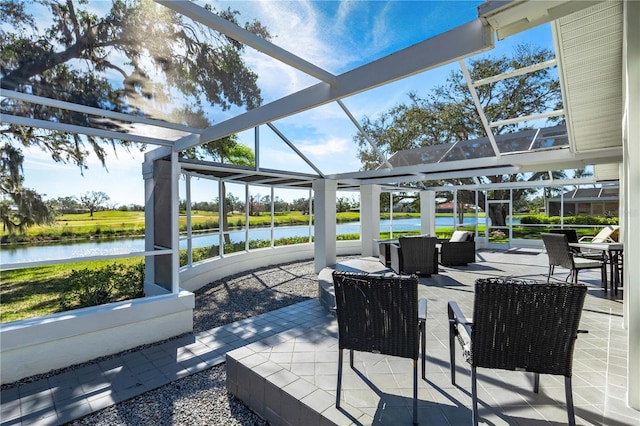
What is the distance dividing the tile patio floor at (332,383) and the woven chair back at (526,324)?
0.54m

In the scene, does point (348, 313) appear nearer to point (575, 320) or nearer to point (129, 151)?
point (575, 320)

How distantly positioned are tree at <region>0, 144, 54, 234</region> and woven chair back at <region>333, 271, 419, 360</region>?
22.0 feet

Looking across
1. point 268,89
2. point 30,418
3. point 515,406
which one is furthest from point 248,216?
point 515,406

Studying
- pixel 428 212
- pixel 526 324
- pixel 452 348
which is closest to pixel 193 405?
pixel 452 348

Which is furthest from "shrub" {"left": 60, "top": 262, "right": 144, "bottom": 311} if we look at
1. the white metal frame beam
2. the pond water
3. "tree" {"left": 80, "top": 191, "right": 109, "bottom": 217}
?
the white metal frame beam

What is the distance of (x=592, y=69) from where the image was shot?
359 cm

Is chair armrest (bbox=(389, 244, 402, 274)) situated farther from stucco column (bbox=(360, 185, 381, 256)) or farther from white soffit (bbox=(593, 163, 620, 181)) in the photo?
white soffit (bbox=(593, 163, 620, 181))

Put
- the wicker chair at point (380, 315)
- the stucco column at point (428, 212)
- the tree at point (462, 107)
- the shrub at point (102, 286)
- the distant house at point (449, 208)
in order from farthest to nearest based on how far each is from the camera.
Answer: the distant house at point (449, 208) < the stucco column at point (428, 212) < the shrub at point (102, 286) < the tree at point (462, 107) < the wicker chair at point (380, 315)

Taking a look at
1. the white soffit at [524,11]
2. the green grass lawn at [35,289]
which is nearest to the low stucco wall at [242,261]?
the green grass lawn at [35,289]

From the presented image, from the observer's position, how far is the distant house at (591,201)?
41.2ft

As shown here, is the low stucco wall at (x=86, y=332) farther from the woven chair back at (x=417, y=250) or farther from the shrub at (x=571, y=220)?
the shrub at (x=571, y=220)

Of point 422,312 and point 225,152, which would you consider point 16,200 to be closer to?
point 225,152

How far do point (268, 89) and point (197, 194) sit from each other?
5098mm

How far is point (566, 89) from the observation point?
4.01 m
